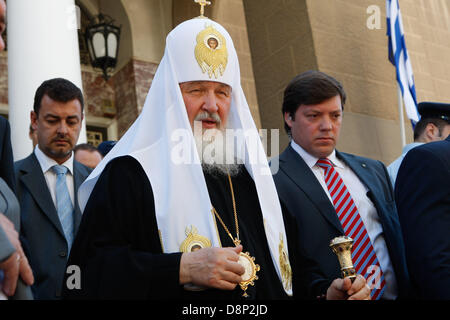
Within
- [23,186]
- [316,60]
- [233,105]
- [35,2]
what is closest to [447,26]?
[316,60]

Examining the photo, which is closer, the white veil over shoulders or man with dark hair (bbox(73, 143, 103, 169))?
the white veil over shoulders

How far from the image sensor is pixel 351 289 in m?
2.48

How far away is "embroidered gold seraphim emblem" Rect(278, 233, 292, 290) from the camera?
2.76m

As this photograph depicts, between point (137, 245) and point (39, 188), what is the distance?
1.05m

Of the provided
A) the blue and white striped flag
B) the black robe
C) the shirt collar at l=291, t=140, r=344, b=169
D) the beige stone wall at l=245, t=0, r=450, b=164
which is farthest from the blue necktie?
the blue and white striped flag

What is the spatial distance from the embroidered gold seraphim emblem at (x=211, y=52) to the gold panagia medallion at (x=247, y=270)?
93 centimetres

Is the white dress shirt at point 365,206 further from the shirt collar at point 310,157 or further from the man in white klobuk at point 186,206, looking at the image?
the man in white klobuk at point 186,206

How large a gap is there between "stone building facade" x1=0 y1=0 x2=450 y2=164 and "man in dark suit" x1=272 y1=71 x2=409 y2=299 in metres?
2.79

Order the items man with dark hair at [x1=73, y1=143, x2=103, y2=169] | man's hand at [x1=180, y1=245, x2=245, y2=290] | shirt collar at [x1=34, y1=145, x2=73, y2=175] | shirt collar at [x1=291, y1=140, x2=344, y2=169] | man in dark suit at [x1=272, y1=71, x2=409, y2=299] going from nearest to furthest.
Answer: man's hand at [x1=180, y1=245, x2=245, y2=290]
man in dark suit at [x1=272, y1=71, x2=409, y2=299]
shirt collar at [x1=291, y1=140, x2=344, y2=169]
shirt collar at [x1=34, y1=145, x2=73, y2=175]
man with dark hair at [x1=73, y1=143, x2=103, y2=169]

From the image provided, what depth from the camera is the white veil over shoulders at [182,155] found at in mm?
2617

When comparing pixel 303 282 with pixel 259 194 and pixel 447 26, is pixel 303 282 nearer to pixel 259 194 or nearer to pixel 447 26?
pixel 259 194

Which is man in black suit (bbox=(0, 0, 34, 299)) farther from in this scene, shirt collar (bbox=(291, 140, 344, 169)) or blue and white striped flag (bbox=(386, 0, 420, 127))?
blue and white striped flag (bbox=(386, 0, 420, 127))

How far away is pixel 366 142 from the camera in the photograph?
6.45 m

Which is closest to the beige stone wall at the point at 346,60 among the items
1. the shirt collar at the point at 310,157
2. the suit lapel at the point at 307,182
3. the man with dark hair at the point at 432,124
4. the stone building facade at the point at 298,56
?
the stone building facade at the point at 298,56
